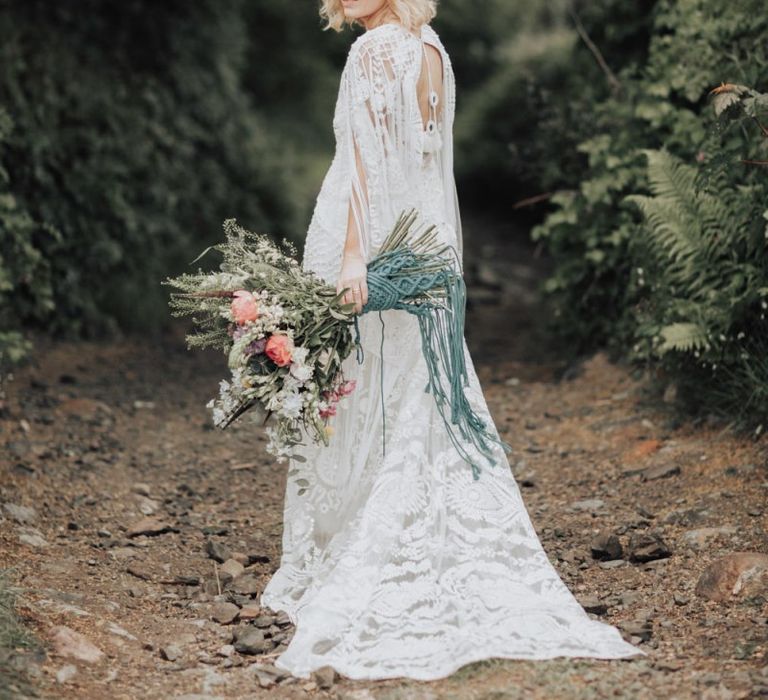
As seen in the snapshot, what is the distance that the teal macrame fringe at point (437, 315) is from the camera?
3807mm

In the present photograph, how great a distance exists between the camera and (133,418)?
22.4 ft

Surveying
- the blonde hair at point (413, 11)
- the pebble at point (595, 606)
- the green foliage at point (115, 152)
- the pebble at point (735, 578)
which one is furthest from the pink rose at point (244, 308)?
the green foliage at point (115, 152)

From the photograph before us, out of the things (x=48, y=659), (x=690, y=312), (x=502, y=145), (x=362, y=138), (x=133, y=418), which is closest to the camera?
(x=48, y=659)

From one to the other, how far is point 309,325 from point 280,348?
16 cm

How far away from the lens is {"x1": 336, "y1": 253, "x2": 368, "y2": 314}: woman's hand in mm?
3770

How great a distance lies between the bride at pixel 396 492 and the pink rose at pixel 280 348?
10.7 inches

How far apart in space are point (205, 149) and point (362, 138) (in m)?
6.60

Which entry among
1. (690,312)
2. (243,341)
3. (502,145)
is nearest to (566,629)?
(243,341)

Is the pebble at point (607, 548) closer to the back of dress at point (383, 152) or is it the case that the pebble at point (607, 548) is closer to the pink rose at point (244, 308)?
the back of dress at point (383, 152)

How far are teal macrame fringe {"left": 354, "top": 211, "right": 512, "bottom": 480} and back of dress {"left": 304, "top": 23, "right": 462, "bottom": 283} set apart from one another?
139 millimetres

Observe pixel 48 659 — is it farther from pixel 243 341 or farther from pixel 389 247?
pixel 389 247

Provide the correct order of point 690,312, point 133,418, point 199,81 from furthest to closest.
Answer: point 199,81, point 133,418, point 690,312

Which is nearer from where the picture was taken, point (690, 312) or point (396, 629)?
point (396, 629)

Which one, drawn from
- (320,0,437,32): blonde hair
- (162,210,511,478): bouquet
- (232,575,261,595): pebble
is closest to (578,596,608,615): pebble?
(162,210,511,478): bouquet
